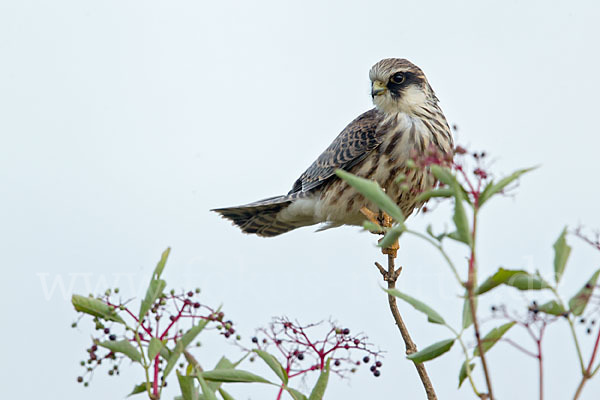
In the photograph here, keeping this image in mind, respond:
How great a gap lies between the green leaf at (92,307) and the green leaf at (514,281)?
3.35ft

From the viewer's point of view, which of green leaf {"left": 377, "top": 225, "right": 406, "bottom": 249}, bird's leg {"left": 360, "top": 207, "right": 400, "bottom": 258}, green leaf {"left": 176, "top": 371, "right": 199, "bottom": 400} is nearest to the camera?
green leaf {"left": 377, "top": 225, "right": 406, "bottom": 249}

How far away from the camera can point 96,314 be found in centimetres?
196

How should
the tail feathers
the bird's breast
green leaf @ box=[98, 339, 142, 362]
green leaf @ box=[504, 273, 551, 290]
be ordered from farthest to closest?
the tail feathers, the bird's breast, green leaf @ box=[98, 339, 142, 362], green leaf @ box=[504, 273, 551, 290]

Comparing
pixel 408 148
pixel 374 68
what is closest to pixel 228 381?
pixel 408 148

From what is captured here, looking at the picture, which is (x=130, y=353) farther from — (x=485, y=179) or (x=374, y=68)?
(x=374, y=68)

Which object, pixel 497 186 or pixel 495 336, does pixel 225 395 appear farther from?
pixel 497 186

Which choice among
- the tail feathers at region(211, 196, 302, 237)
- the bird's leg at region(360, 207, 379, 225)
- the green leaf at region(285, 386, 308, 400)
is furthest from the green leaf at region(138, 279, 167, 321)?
the tail feathers at region(211, 196, 302, 237)

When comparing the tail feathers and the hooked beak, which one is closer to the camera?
the hooked beak

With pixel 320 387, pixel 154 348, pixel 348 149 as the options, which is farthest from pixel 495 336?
pixel 348 149

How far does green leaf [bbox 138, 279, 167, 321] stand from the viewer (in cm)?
180

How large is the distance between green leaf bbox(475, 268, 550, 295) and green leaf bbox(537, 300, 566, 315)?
0.04 metres

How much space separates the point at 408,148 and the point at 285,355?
3530mm

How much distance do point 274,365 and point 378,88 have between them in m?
4.12

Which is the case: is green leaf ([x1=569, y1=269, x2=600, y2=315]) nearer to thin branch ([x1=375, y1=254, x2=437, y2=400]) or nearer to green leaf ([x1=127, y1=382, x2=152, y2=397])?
thin branch ([x1=375, y1=254, x2=437, y2=400])
